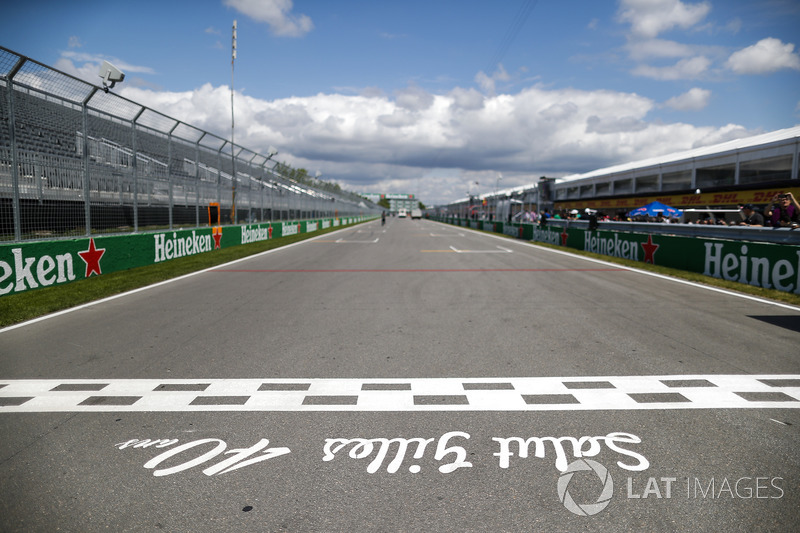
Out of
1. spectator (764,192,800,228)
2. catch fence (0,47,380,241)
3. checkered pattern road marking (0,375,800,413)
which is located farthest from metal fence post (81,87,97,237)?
spectator (764,192,800,228)

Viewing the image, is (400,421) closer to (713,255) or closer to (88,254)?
(88,254)

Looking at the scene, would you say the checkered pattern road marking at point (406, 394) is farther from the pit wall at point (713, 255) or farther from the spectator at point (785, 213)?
the spectator at point (785, 213)

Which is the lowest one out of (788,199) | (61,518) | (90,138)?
(61,518)

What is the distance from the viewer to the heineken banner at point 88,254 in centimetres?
873

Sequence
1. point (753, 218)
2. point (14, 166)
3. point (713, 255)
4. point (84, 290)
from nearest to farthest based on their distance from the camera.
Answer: point (14, 166) < point (84, 290) < point (713, 255) < point (753, 218)

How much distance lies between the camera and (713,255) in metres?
12.5

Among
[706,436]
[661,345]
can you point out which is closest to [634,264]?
[661,345]

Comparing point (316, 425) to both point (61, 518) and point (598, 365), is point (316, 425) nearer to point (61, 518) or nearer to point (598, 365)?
point (61, 518)

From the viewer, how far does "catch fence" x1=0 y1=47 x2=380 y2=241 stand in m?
9.32

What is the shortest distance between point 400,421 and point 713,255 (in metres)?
11.9

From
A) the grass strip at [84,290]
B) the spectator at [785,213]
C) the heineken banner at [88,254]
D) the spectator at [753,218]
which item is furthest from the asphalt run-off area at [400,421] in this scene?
the spectator at [753,218]

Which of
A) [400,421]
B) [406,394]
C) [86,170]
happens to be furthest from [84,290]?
[400,421]

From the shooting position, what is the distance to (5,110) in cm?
921

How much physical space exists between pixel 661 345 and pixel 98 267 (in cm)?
1143
